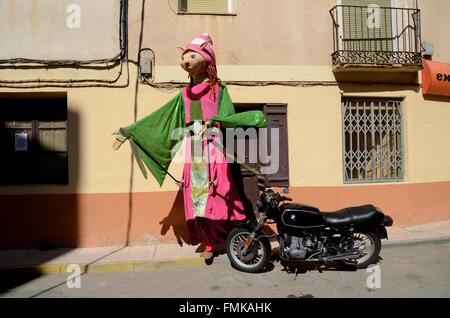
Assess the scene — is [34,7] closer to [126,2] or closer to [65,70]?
A: [65,70]

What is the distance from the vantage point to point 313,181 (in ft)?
18.7

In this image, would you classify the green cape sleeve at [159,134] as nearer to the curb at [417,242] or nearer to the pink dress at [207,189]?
the pink dress at [207,189]

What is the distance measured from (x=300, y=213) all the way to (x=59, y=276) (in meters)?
3.45

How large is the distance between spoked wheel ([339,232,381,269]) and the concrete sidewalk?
1.05m

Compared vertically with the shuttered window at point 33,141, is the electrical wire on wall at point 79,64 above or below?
above

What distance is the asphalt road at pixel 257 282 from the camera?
138 inches

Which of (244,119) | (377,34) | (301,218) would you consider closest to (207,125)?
(244,119)

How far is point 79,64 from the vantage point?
17.3 ft

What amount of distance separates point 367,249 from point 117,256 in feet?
12.2

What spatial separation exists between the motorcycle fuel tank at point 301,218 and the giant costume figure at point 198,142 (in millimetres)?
717

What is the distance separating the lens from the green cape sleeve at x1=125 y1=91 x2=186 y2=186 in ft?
14.2

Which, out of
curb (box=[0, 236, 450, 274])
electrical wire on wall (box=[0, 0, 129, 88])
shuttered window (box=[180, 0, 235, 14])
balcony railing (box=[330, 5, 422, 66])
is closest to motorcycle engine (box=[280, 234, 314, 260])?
curb (box=[0, 236, 450, 274])

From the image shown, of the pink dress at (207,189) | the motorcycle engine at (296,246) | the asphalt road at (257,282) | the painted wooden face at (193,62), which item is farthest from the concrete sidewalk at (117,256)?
the painted wooden face at (193,62)
